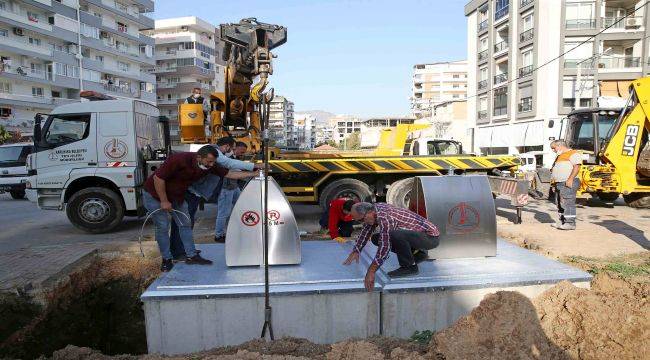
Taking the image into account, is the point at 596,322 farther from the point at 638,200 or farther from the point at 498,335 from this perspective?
the point at 638,200

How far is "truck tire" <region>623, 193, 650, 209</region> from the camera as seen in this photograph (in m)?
11.2

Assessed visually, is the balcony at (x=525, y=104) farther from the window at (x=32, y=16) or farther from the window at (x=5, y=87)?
the window at (x=5, y=87)

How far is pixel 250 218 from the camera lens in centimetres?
502

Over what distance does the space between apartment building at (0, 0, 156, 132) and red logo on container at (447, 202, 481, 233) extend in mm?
38215

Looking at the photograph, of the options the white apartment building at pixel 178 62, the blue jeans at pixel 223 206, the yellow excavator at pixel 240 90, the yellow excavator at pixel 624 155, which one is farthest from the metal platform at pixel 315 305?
the white apartment building at pixel 178 62

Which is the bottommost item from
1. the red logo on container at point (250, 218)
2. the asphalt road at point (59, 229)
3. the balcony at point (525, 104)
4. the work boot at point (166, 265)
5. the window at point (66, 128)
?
the asphalt road at point (59, 229)

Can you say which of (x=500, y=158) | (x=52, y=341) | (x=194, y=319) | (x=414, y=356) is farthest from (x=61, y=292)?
(x=500, y=158)

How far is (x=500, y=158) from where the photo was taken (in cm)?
975

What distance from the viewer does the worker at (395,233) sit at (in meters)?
4.29

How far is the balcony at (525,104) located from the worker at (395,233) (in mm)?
32915

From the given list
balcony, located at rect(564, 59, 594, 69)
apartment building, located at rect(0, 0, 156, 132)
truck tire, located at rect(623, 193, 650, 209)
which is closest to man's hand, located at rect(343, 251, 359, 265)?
truck tire, located at rect(623, 193, 650, 209)

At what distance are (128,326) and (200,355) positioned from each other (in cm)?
290

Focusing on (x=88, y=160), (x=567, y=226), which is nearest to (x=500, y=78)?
(x=567, y=226)

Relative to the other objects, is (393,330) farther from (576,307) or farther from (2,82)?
(2,82)
